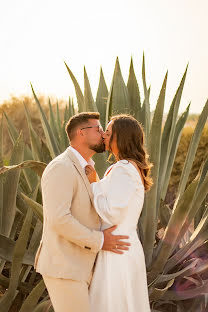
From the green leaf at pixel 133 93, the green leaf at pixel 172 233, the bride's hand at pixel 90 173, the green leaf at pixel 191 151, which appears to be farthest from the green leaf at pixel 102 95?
the bride's hand at pixel 90 173

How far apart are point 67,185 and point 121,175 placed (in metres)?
0.24

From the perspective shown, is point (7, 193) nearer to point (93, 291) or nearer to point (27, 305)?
point (27, 305)

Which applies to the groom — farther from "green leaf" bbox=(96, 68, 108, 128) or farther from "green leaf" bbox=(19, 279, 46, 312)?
"green leaf" bbox=(96, 68, 108, 128)

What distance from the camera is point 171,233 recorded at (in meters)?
3.77

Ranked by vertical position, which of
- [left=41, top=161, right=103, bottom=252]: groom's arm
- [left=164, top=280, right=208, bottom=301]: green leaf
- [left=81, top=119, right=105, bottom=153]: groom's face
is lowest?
[left=164, top=280, right=208, bottom=301]: green leaf

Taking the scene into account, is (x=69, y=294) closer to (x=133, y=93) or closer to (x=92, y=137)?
(x=92, y=137)

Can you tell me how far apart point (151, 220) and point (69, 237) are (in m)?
1.30

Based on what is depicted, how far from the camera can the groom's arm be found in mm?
2547

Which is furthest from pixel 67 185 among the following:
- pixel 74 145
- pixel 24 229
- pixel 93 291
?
pixel 24 229

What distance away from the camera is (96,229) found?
8.93ft

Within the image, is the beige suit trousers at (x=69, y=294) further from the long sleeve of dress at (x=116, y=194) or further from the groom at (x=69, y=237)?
the long sleeve of dress at (x=116, y=194)

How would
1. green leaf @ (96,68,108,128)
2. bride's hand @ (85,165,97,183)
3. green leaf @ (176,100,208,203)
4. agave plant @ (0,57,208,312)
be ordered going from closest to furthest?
bride's hand @ (85,165,97,183), agave plant @ (0,57,208,312), green leaf @ (176,100,208,203), green leaf @ (96,68,108,128)

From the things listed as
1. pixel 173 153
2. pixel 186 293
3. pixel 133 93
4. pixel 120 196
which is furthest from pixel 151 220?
pixel 120 196

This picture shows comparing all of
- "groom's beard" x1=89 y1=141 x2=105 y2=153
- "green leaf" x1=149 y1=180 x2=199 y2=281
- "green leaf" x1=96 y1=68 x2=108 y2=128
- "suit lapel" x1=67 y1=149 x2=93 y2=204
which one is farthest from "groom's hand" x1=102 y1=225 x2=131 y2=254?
"green leaf" x1=96 y1=68 x2=108 y2=128
